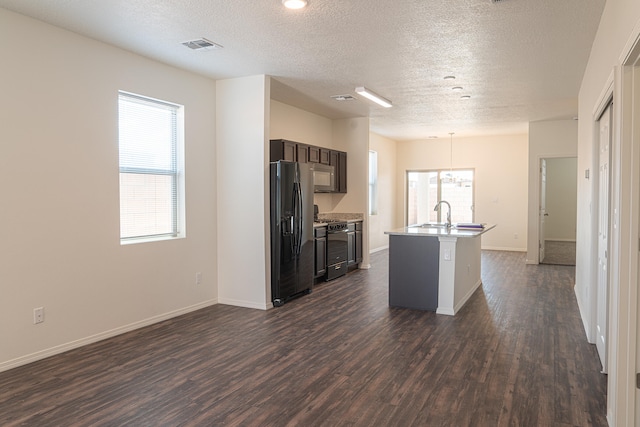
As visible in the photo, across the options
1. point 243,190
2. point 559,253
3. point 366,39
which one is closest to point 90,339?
point 243,190

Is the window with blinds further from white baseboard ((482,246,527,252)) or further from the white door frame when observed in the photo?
white baseboard ((482,246,527,252))

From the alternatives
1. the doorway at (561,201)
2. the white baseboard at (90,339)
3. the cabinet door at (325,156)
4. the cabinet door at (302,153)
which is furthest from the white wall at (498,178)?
the white baseboard at (90,339)

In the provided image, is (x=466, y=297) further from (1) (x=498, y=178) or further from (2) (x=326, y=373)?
(1) (x=498, y=178)

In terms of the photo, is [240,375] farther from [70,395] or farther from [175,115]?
[175,115]

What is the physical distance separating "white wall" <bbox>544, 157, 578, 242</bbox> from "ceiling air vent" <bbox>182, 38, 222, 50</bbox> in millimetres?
10496

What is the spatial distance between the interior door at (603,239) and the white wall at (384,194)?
6429 mm

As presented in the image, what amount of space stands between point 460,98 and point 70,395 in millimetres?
5817

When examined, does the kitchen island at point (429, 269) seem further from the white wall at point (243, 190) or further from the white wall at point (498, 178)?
the white wall at point (498, 178)

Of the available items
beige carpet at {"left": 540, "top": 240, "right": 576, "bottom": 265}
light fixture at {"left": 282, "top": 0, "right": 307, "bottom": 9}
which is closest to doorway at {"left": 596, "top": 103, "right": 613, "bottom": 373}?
light fixture at {"left": 282, "top": 0, "right": 307, "bottom": 9}

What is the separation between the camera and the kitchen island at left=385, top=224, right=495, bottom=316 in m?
4.92

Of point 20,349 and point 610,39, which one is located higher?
point 610,39

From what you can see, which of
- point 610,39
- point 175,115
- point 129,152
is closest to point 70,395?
point 129,152

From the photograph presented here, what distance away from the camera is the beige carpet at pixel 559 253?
888cm

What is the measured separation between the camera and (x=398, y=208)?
458 inches
